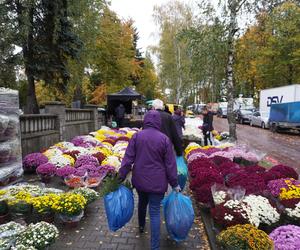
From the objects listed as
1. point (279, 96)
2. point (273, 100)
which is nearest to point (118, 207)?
point (279, 96)

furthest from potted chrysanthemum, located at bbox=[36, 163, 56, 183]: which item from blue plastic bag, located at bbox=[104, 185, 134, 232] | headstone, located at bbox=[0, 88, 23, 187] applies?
blue plastic bag, located at bbox=[104, 185, 134, 232]

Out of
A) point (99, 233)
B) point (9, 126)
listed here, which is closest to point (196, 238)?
point (99, 233)

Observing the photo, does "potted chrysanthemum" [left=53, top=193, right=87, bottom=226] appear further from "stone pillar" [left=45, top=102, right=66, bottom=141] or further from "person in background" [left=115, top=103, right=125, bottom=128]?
"person in background" [left=115, top=103, right=125, bottom=128]

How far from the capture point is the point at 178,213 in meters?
4.31

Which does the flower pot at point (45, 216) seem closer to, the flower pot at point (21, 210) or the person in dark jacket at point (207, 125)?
the flower pot at point (21, 210)

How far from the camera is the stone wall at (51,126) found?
10.0 m

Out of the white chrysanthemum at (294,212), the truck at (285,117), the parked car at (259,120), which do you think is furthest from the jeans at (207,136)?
the parked car at (259,120)

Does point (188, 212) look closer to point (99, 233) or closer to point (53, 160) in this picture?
point (99, 233)

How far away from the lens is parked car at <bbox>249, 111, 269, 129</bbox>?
95.5ft

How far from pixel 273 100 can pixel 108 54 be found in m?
14.0

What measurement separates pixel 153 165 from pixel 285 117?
70.8 feet

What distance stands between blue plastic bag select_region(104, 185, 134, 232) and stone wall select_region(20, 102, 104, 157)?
19.6 feet

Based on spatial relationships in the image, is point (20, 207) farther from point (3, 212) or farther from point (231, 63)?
point (231, 63)

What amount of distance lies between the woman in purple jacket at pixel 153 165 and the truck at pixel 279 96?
2358cm
